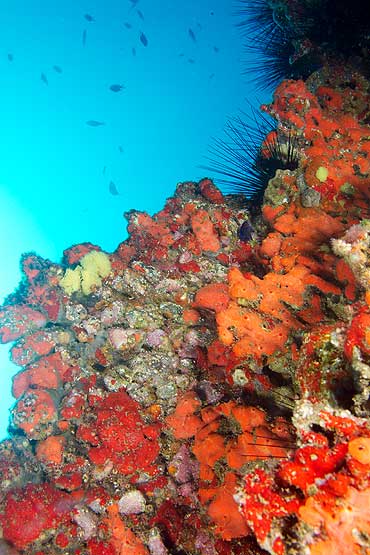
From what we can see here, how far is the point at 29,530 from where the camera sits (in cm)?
487

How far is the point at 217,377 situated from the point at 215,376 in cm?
4

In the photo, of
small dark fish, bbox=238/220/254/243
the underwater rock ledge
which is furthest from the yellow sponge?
small dark fish, bbox=238/220/254/243

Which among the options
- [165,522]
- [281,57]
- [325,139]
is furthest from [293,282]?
[281,57]

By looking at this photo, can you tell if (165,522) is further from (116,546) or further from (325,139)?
(325,139)

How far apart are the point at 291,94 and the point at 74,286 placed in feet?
16.5

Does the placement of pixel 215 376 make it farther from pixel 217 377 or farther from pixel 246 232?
pixel 246 232

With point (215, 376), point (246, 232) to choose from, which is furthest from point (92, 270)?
point (215, 376)

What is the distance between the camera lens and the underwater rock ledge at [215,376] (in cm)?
223

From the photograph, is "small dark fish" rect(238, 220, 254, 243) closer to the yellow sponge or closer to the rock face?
the rock face

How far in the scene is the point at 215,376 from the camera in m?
5.09

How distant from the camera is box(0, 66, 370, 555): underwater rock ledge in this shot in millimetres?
2227

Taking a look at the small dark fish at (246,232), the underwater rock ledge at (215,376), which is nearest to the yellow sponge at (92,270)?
the underwater rock ledge at (215,376)

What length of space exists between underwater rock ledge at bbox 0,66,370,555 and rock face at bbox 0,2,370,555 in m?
0.02

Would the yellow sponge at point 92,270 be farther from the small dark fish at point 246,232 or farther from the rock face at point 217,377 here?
the small dark fish at point 246,232
